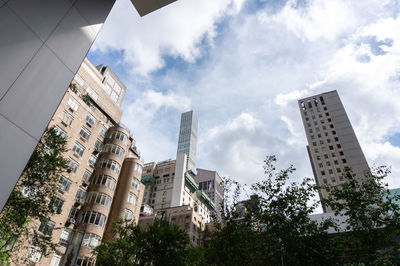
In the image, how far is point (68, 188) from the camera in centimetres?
2977

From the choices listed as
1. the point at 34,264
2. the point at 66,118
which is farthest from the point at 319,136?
the point at 34,264

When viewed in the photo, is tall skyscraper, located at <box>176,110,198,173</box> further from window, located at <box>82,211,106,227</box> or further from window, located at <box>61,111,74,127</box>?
window, located at <box>61,111,74,127</box>

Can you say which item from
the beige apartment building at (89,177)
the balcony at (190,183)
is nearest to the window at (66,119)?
the beige apartment building at (89,177)

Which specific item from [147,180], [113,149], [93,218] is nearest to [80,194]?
[93,218]

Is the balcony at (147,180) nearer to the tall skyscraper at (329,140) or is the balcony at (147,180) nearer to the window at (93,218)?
the tall skyscraper at (329,140)

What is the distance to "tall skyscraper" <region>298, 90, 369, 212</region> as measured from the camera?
241ft

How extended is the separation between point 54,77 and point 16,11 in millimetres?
Answer: 1658

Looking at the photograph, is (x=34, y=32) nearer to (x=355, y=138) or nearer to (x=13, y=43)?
(x=13, y=43)

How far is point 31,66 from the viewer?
20.1 ft

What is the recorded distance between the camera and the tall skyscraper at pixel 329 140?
73562 millimetres

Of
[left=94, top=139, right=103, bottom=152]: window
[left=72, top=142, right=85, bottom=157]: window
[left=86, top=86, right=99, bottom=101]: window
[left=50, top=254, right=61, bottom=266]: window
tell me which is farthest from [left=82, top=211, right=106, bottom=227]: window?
[left=86, top=86, right=99, bottom=101]: window

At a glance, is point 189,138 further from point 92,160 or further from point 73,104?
point 73,104

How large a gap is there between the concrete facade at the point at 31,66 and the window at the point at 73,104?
28.3 meters

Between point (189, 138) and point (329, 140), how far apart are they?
90.6 meters
